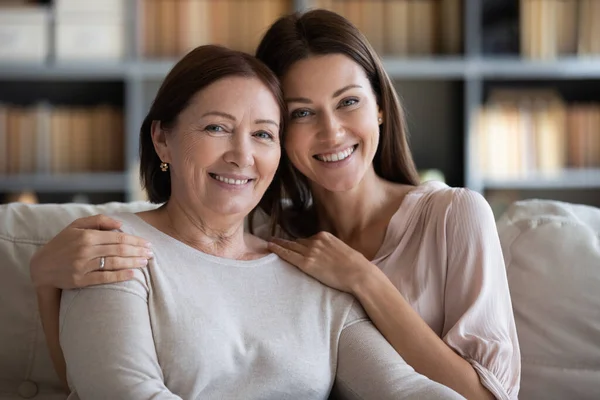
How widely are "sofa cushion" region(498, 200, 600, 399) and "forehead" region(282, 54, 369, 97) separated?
0.58 meters

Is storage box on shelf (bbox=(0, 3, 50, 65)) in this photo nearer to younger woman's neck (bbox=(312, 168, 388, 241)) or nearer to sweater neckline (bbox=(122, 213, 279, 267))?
younger woman's neck (bbox=(312, 168, 388, 241))

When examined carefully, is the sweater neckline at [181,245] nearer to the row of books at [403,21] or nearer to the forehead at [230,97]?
the forehead at [230,97]

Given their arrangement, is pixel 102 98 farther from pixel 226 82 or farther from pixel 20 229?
pixel 226 82

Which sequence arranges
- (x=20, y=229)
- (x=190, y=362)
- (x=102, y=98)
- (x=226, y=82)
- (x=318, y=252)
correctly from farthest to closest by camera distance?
1. (x=102, y=98)
2. (x=20, y=229)
3. (x=318, y=252)
4. (x=226, y=82)
5. (x=190, y=362)

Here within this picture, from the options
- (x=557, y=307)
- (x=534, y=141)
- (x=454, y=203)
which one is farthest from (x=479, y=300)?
(x=534, y=141)

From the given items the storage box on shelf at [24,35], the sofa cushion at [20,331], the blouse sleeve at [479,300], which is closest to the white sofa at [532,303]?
the sofa cushion at [20,331]

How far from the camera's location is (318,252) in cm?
170

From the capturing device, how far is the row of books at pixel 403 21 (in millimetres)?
4020

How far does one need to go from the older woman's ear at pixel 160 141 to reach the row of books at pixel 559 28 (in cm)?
279

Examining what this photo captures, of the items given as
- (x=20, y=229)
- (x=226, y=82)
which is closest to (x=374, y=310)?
(x=226, y=82)

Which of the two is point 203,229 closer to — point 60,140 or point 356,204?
point 356,204

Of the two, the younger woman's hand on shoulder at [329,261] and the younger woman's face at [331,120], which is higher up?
→ the younger woman's face at [331,120]

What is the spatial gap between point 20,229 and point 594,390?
1331 millimetres

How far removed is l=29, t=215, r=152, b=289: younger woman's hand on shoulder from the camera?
140 centimetres
